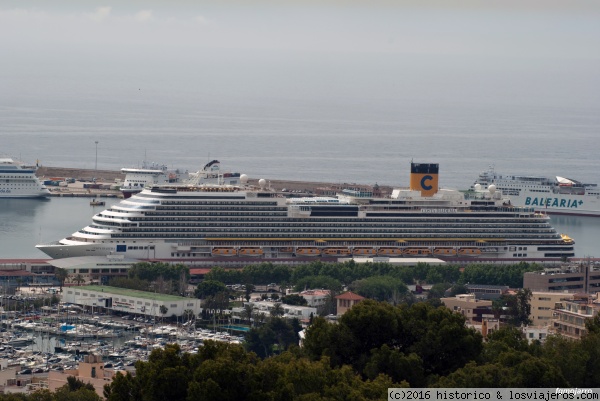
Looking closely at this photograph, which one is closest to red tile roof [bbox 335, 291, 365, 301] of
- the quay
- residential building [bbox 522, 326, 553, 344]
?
residential building [bbox 522, 326, 553, 344]

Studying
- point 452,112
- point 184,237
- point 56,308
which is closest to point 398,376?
point 56,308

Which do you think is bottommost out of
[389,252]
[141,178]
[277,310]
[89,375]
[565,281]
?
[89,375]

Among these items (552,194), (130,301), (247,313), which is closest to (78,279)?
(130,301)

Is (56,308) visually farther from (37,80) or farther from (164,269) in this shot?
(37,80)

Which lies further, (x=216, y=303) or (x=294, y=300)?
(x=294, y=300)

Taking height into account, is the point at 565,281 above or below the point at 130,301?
above

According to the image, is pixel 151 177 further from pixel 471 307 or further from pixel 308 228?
pixel 471 307

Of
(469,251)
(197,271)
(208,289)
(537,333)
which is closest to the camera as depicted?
(537,333)

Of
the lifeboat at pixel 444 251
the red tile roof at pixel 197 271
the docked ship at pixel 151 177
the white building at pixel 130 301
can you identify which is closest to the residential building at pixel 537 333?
the white building at pixel 130 301
